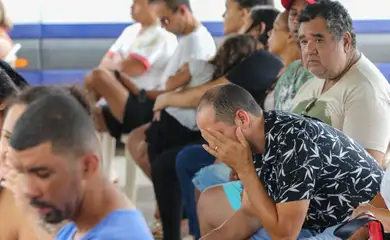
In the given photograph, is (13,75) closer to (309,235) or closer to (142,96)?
(309,235)

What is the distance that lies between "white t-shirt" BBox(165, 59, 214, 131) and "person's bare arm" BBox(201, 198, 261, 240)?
1079mm

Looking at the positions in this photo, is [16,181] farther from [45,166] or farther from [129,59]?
[129,59]

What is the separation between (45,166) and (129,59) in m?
2.71

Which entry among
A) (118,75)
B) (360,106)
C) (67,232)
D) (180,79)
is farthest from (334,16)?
(118,75)

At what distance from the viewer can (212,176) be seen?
2.79 m

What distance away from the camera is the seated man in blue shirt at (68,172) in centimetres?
125

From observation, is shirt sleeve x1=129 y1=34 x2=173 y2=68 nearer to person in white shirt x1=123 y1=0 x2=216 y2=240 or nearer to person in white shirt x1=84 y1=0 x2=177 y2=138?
person in white shirt x1=84 y1=0 x2=177 y2=138

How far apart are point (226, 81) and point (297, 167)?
1174 mm

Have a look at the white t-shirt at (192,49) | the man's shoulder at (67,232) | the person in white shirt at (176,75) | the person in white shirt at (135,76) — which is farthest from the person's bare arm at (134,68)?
the man's shoulder at (67,232)

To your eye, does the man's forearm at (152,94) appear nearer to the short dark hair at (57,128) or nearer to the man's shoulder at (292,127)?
the man's shoulder at (292,127)

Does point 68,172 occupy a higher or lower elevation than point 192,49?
higher

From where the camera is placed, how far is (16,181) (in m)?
1.35

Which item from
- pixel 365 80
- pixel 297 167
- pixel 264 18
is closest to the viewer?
pixel 297 167

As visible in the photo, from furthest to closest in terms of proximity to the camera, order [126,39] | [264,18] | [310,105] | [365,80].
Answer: [126,39]
[264,18]
[310,105]
[365,80]
